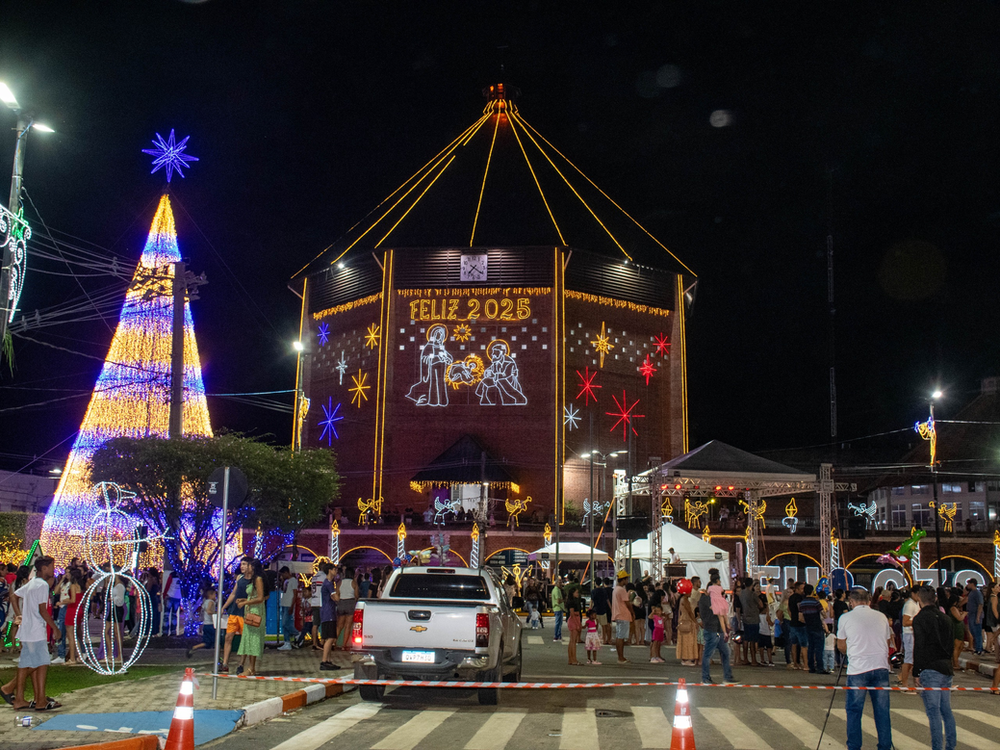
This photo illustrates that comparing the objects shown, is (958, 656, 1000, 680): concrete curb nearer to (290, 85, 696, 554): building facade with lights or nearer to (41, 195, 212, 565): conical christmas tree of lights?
(41, 195, 212, 565): conical christmas tree of lights

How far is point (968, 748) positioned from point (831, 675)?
A: 336 inches

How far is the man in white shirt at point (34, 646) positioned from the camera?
1003 centimetres

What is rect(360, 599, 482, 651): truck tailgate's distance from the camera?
1182 centimetres

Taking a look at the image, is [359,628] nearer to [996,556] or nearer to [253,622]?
[253,622]

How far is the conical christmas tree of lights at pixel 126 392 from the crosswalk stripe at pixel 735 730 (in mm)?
18680

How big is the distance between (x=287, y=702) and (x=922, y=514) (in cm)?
5823

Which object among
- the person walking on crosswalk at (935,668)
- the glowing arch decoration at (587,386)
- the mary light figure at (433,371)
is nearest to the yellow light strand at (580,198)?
the glowing arch decoration at (587,386)

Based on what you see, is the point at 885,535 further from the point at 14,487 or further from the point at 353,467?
the point at 14,487

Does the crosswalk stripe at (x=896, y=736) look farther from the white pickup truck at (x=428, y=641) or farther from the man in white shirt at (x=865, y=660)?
the white pickup truck at (x=428, y=641)

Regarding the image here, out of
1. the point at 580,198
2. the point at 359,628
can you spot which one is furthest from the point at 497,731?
the point at 580,198

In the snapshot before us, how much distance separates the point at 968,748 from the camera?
9391 mm

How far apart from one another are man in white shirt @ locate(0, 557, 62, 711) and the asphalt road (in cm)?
227

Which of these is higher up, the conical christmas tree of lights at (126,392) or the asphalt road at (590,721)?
the conical christmas tree of lights at (126,392)

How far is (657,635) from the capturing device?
19.2m
